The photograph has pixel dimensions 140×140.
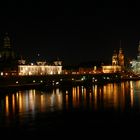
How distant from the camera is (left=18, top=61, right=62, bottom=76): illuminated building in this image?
256 ft

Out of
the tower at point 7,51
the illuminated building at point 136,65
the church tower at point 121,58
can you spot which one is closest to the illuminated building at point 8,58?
the tower at point 7,51

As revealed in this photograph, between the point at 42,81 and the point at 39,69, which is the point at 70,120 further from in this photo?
the point at 39,69

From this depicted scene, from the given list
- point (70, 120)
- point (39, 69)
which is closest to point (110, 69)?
point (39, 69)

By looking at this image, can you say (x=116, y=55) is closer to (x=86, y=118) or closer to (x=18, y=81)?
(x=18, y=81)

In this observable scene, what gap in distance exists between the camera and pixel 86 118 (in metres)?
23.6

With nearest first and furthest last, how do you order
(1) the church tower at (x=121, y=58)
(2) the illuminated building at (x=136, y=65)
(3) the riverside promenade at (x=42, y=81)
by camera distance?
1. (3) the riverside promenade at (x=42, y=81)
2. (1) the church tower at (x=121, y=58)
3. (2) the illuminated building at (x=136, y=65)


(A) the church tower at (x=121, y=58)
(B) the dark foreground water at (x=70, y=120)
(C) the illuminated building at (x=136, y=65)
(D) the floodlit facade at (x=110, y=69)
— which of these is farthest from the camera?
(C) the illuminated building at (x=136, y=65)

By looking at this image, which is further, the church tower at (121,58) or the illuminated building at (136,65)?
the illuminated building at (136,65)

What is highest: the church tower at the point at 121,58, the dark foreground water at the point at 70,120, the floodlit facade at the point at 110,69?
the church tower at the point at 121,58

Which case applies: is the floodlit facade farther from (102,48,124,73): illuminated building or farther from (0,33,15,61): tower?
(0,33,15,61): tower

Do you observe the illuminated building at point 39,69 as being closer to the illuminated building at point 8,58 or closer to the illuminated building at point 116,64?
the illuminated building at point 8,58

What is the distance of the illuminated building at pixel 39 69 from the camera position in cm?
7806

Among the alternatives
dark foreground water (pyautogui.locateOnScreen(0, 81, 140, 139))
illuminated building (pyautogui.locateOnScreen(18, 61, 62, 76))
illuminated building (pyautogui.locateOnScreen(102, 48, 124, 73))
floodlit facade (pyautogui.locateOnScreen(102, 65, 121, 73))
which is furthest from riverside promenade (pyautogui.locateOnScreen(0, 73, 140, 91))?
dark foreground water (pyautogui.locateOnScreen(0, 81, 140, 139))

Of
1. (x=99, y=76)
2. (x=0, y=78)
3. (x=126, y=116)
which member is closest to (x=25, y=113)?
(x=126, y=116)
